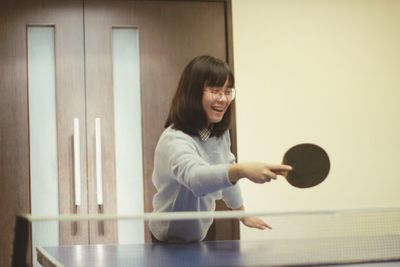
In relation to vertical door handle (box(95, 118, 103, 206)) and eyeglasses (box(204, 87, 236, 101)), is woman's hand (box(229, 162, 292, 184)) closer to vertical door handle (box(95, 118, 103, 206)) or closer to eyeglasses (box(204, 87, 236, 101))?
eyeglasses (box(204, 87, 236, 101))

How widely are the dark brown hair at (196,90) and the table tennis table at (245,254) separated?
1.44ft

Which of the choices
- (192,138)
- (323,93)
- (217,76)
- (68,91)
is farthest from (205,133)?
(323,93)

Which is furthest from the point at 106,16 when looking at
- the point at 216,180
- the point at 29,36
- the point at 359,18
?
the point at 216,180

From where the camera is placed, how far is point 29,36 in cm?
418

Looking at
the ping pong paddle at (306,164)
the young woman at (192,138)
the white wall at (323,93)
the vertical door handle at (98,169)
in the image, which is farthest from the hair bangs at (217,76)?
the white wall at (323,93)

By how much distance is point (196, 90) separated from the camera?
265 centimetres

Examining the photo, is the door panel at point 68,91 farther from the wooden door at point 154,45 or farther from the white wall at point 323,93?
the white wall at point 323,93

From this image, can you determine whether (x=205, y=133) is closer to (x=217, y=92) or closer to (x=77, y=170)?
(x=217, y=92)

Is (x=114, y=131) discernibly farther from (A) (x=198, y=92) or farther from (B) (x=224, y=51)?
(A) (x=198, y=92)

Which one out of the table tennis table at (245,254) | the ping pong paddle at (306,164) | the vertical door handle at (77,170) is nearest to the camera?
the table tennis table at (245,254)

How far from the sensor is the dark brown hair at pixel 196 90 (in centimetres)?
263

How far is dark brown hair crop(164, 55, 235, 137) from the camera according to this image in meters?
2.63

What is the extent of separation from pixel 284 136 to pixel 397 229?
103 centimetres

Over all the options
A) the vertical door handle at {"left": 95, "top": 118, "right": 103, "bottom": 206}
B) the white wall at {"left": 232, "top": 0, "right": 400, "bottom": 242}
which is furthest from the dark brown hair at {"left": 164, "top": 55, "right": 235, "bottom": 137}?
the white wall at {"left": 232, "top": 0, "right": 400, "bottom": 242}
